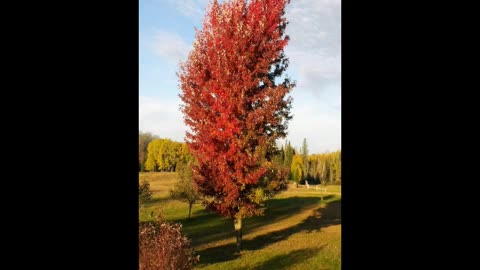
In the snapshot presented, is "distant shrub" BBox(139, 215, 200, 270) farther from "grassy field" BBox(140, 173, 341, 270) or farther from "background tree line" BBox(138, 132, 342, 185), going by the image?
"background tree line" BBox(138, 132, 342, 185)

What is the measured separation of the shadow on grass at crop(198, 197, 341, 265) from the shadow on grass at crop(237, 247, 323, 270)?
0.82 metres

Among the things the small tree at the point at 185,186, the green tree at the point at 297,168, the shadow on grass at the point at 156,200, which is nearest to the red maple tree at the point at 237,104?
the small tree at the point at 185,186

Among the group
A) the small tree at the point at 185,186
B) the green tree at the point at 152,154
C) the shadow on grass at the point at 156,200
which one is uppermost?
the green tree at the point at 152,154

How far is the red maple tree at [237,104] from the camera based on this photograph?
9047 millimetres

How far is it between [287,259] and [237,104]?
440 centimetres

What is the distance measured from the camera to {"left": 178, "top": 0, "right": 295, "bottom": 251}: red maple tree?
356 inches

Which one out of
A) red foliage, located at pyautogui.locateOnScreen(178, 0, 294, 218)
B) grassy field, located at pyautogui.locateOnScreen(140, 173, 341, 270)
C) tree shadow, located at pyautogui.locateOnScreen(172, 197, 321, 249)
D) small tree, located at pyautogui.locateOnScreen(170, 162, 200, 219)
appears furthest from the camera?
tree shadow, located at pyautogui.locateOnScreen(172, 197, 321, 249)

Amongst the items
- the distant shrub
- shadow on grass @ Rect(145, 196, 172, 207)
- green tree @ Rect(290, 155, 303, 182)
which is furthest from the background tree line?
the distant shrub

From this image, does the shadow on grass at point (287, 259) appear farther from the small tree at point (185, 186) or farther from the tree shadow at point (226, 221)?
the small tree at point (185, 186)
